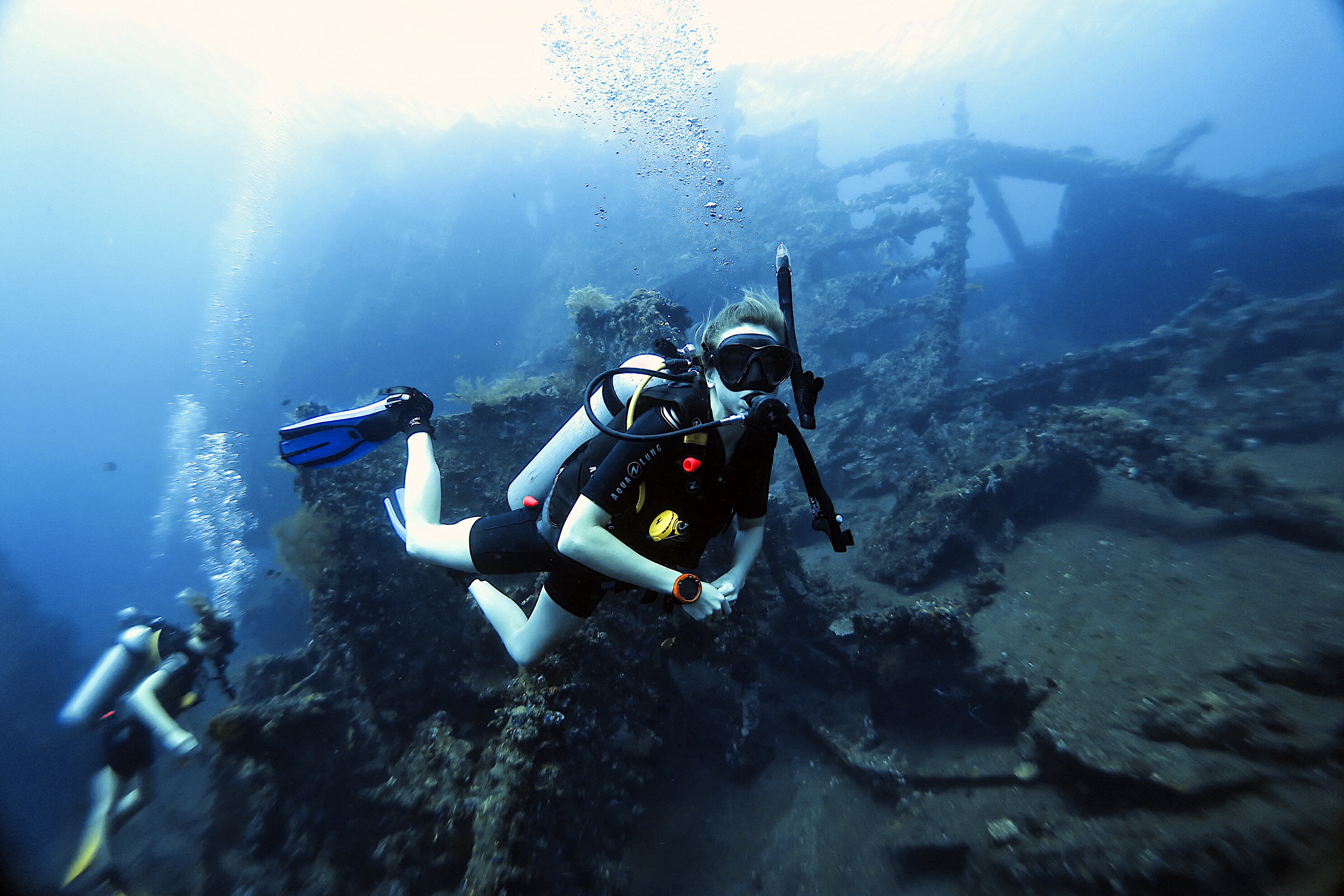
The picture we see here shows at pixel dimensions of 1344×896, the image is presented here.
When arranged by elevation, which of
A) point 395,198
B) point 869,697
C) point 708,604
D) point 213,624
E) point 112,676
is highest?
point 395,198

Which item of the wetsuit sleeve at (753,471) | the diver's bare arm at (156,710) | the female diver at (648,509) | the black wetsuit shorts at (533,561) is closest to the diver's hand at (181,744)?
the diver's bare arm at (156,710)

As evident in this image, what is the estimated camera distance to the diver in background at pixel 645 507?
2.03 meters

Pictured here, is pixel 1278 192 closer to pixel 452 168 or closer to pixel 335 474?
pixel 335 474

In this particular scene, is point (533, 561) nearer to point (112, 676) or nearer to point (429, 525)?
point (429, 525)

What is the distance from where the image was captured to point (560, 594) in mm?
2775

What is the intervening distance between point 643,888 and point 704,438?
395 centimetres

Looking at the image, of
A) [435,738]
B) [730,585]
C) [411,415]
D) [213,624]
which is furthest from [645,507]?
[213,624]

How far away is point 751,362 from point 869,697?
4439 millimetres

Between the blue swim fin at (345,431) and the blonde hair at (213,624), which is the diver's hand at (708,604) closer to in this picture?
the blue swim fin at (345,431)

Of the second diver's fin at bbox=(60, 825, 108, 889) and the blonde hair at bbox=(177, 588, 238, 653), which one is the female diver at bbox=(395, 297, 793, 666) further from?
the second diver's fin at bbox=(60, 825, 108, 889)

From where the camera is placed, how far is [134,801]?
547cm

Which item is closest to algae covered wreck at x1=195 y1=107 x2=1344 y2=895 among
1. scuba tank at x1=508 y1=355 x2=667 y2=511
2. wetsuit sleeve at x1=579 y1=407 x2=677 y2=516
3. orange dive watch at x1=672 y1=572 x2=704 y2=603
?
scuba tank at x1=508 y1=355 x2=667 y2=511

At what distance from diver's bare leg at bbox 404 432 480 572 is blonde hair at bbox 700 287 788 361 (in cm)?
184

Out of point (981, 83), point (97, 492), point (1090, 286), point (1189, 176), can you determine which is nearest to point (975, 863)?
point (1090, 286)
